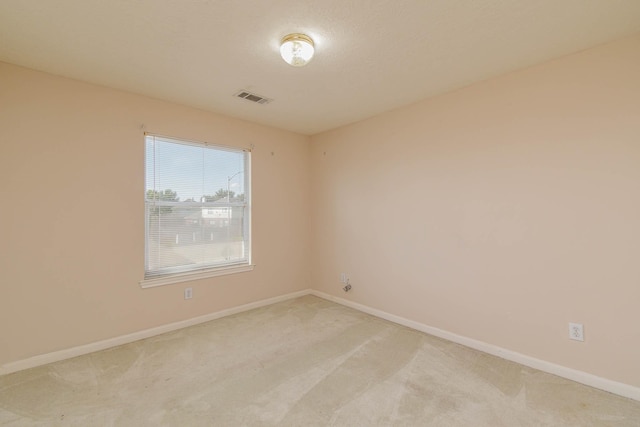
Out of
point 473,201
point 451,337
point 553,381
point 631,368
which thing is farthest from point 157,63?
point 631,368

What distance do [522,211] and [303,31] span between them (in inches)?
87.0

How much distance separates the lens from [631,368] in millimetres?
1885

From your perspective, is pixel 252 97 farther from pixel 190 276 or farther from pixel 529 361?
pixel 529 361

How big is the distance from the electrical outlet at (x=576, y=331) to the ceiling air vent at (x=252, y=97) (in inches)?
130

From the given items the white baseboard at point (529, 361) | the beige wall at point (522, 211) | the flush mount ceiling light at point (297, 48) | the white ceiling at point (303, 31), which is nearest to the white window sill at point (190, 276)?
the beige wall at point (522, 211)

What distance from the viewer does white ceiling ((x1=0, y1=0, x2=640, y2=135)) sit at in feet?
5.43

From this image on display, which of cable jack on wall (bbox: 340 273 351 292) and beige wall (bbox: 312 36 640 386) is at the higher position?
beige wall (bbox: 312 36 640 386)

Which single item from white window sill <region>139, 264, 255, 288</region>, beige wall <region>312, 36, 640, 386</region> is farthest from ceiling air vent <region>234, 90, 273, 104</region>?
white window sill <region>139, 264, 255, 288</region>

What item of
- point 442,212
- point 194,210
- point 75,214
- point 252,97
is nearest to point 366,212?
point 442,212

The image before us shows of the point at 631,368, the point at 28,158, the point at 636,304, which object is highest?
the point at 28,158

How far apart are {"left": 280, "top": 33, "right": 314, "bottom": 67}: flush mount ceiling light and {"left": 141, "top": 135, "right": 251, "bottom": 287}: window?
1763 mm

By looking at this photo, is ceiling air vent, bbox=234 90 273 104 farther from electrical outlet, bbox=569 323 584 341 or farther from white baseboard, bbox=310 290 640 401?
electrical outlet, bbox=569 323 584 341

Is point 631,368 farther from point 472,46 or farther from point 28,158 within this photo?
point 28,158

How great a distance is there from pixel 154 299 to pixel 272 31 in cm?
272
